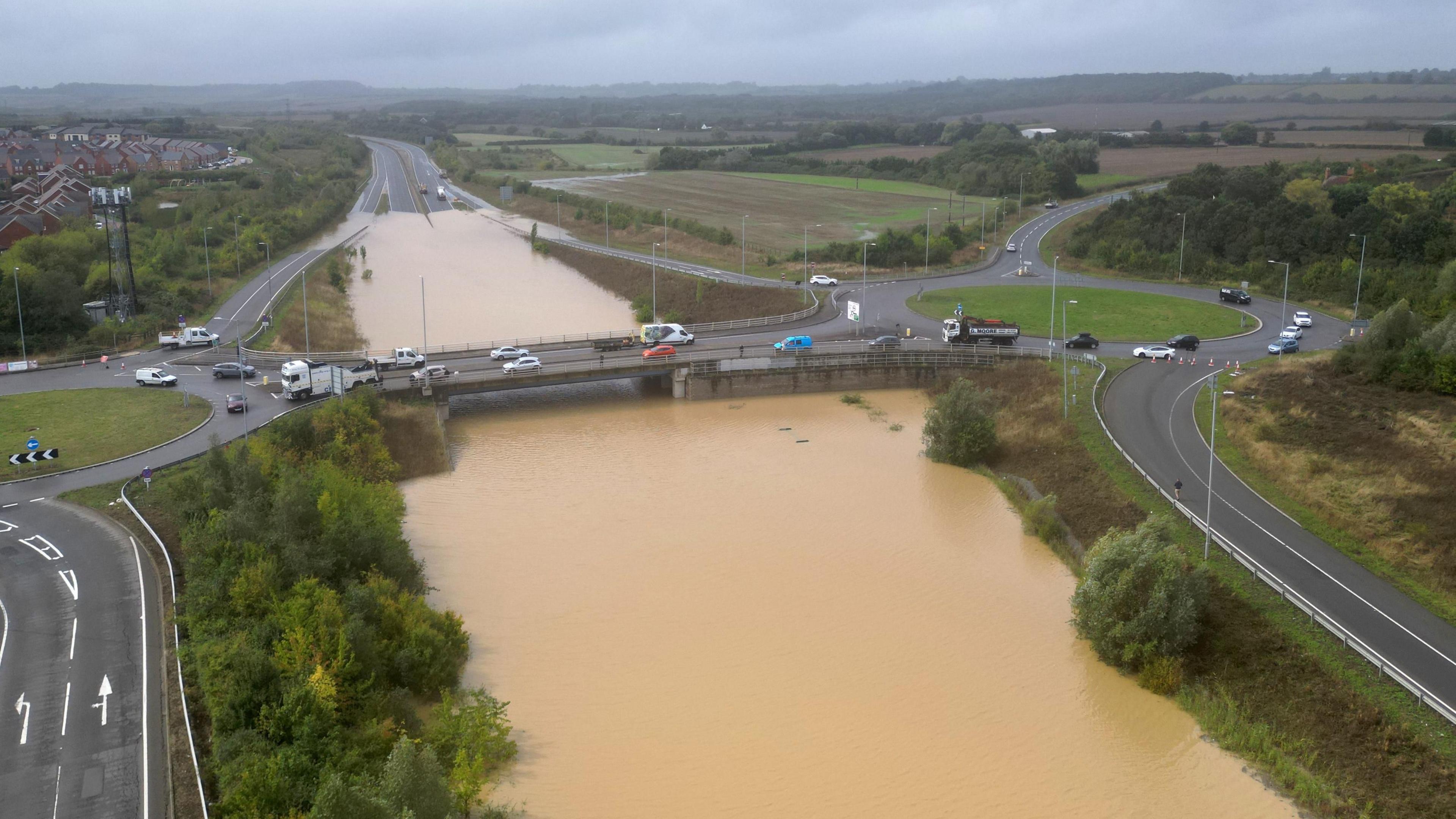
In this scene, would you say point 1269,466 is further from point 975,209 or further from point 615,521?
point 975,209

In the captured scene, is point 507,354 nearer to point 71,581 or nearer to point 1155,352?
point 71,581

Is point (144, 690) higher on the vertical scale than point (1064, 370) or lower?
lower

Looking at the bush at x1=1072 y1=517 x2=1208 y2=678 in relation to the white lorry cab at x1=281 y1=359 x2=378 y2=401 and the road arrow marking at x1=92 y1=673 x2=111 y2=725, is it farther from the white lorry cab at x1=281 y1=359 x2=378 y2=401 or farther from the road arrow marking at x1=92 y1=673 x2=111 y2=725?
the white lorry cab at x1=281 y1=359 x2=378 y2=401

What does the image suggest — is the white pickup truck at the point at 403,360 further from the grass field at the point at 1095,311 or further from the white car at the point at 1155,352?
the white car at the point at 1155,352

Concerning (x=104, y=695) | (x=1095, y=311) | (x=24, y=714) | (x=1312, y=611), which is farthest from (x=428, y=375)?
(x=1095, y=311)

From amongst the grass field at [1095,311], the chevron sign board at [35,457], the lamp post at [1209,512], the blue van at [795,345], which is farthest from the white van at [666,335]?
the chevron sign board at [35,457]

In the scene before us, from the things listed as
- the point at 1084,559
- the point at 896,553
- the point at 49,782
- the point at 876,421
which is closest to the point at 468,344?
the point at 876,421
